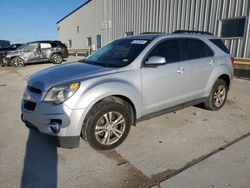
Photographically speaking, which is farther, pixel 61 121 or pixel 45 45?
pixel 45 45

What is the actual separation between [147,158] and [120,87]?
1.07m

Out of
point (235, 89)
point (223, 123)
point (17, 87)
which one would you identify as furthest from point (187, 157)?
→ point (17, 87)

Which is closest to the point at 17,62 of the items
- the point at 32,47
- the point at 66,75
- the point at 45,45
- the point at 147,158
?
the point at 32,47

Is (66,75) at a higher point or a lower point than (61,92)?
higher

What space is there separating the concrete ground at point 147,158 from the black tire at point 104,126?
0.15 meters

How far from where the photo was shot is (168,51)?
4.07 m

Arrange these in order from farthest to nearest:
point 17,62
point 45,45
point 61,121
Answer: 1. point 45,45
2. point 17,62
3. point 61,121

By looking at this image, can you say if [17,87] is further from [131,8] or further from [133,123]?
[131,8]

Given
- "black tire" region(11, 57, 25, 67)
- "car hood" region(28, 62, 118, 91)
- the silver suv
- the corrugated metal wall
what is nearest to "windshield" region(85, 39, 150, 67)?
the silver suv

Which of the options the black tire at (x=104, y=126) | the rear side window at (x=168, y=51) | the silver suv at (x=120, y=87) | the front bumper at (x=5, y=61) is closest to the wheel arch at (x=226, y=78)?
the silver suv at (x=120, y=87)

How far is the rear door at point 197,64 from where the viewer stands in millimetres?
4312

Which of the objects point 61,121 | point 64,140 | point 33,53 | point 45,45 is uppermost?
point 45,45

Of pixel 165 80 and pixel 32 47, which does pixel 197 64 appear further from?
pixel 32 47

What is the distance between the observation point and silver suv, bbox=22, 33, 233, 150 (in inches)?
118
